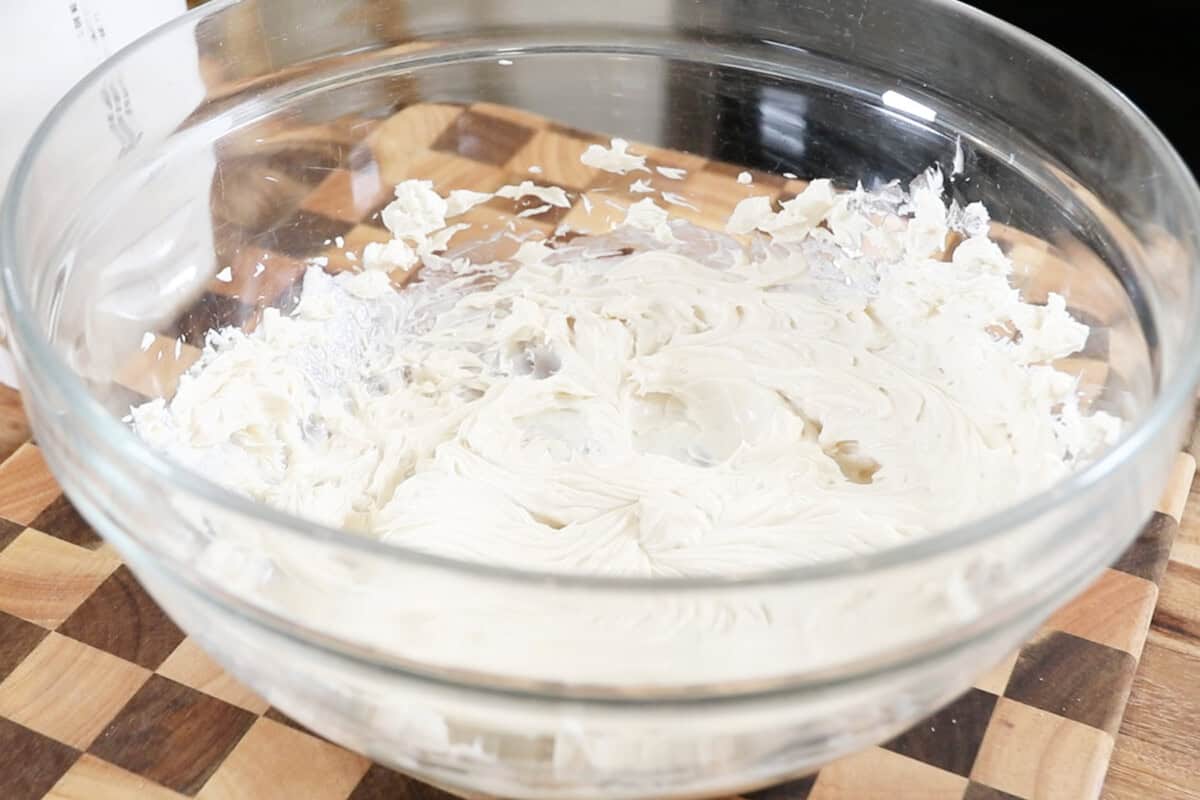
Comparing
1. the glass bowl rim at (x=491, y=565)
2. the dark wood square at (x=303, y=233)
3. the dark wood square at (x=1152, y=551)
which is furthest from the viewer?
the dark wood square at (x=303, y=233)

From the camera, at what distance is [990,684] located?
695 millimetres

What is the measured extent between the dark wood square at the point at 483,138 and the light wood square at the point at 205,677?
39 cm

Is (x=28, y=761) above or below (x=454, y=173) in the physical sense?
below

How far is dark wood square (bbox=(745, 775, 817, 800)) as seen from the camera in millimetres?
644

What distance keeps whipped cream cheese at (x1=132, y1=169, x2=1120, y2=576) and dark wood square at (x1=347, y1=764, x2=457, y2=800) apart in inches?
4.6

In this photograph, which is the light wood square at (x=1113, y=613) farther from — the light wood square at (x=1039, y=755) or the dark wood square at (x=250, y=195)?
the dark wood square at (x=250, y=195)

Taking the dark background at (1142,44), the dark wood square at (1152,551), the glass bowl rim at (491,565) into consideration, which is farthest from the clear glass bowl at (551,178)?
A: the dark background at (1142,44)

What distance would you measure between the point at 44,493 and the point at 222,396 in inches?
4.8

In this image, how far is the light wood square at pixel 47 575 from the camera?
28.7 inches

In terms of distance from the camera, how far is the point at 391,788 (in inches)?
25.5

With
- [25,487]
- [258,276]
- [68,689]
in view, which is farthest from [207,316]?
[68,689]

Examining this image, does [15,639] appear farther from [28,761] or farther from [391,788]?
[391,788]

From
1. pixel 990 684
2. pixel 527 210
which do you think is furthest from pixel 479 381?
pixel 990 684

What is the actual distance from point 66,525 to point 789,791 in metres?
0.44
